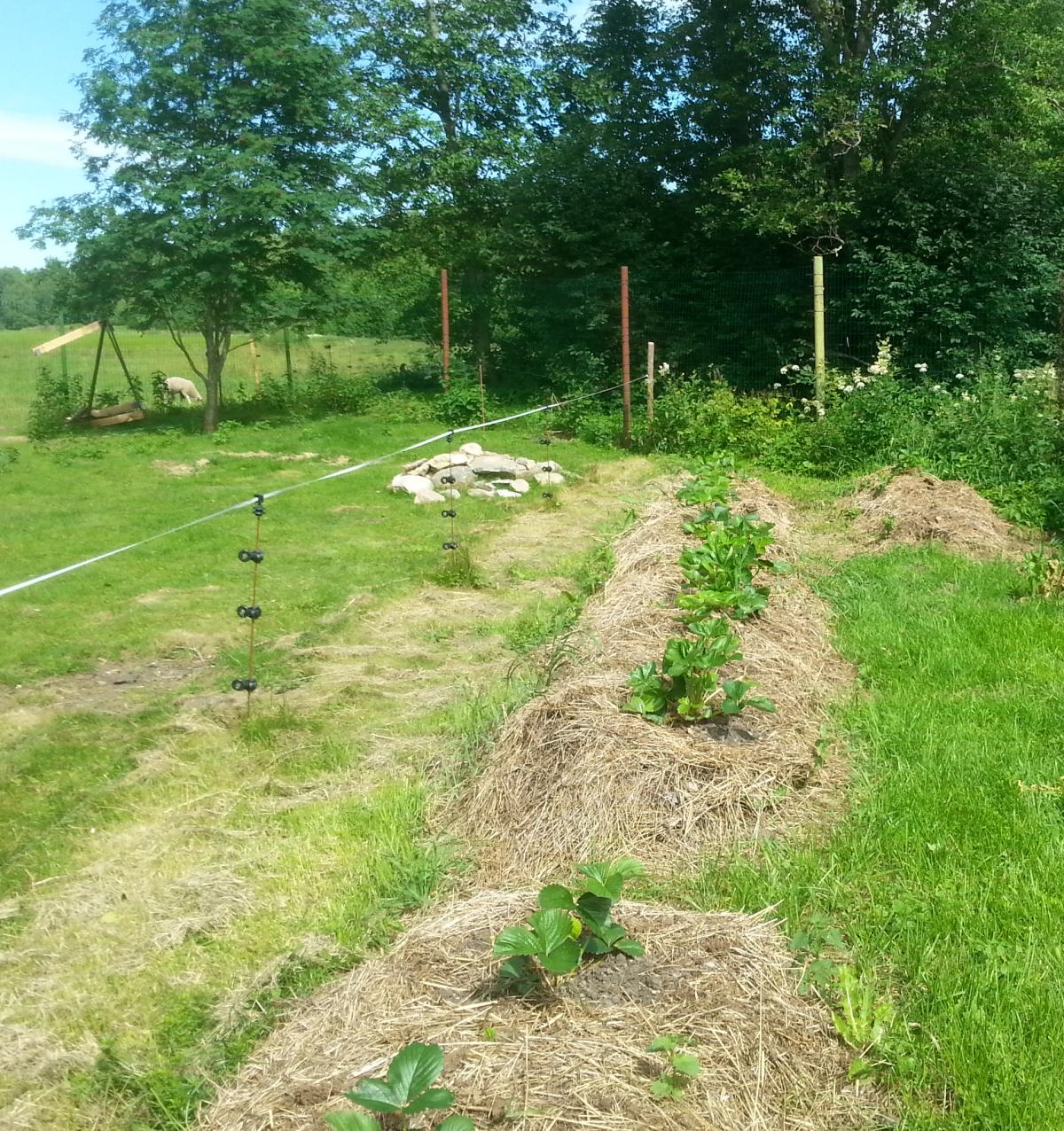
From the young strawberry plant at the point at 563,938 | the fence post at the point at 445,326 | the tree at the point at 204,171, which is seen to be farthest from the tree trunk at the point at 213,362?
the young strawberry plant at the point at 563,938

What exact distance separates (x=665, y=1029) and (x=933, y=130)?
17228mm

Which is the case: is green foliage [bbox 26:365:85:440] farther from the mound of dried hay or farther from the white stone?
the mound of dried hay

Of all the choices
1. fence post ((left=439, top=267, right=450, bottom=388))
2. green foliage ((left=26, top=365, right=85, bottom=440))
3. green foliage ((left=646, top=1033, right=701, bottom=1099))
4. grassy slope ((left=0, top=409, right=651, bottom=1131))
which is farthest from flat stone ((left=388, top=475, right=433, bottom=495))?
green foliage ((left=646, top=1033, right=701, bottom=1099))

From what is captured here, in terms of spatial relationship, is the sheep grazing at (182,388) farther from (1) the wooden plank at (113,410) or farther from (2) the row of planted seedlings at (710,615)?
(2) the row of planted seedlings at (710,615)

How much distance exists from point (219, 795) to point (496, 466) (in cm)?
758

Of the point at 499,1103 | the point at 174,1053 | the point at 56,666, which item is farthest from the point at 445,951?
the point at 56,666

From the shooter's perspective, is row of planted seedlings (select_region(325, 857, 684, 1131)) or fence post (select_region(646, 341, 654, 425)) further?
fence post (select_region(646, 341, 654, 425))

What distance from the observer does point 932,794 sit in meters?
3.73

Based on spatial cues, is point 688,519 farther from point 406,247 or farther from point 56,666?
point 406,247

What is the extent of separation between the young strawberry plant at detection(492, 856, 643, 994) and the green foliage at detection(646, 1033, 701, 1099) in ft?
0.80

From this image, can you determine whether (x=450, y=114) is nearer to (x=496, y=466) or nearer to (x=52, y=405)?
(x=52, y=405)

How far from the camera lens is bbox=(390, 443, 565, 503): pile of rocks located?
Answer: 36.1ft

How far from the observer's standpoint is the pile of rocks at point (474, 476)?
11.0 metres

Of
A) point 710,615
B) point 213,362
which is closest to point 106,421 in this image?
point 213,362
